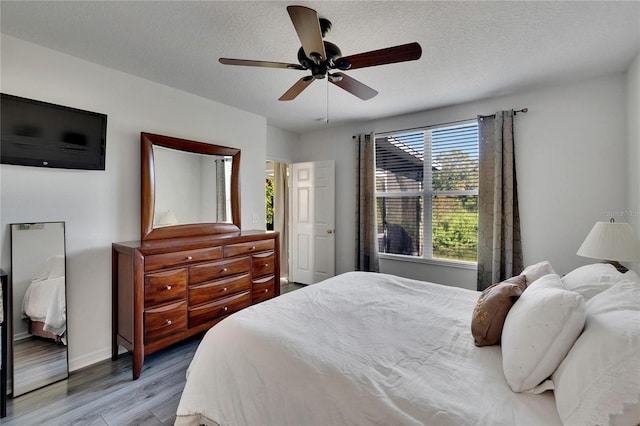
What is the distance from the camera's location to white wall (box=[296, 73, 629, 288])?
8.90ft

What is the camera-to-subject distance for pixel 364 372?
3.78ft

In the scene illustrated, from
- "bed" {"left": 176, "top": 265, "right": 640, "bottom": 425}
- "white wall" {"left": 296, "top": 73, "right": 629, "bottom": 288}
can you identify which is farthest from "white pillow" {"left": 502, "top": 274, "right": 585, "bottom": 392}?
Result: "white wall" {"left": 296, "top": 73, "right": 629, "bottom": 288}

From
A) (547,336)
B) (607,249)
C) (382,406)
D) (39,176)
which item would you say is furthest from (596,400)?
(39,176)

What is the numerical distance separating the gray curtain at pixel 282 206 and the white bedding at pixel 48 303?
11.1 feet

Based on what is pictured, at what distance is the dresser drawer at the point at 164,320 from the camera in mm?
2312

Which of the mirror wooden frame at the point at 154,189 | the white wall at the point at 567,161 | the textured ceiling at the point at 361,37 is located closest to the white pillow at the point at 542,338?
the textured ceiling at the point at 361,37

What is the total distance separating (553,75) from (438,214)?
5.97ft

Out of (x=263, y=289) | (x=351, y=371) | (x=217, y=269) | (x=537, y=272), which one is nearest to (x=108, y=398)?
(x=217, y=269)

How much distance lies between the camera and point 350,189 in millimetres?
4445

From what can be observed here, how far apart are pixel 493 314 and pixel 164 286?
7.83 feet

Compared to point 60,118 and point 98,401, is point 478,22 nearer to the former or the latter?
point 60,118

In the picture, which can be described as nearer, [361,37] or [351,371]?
[351,371]

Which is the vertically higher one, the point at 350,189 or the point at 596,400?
the point at 350,189

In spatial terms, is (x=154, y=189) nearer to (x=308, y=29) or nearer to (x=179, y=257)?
(x=179, y=257)
